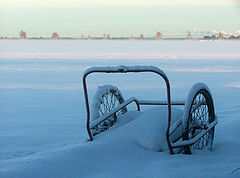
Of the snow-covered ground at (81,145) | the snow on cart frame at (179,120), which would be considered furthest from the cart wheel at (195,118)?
the snow-covered ground at (81,145)

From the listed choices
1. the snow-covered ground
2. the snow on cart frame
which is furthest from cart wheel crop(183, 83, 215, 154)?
the snow-covered ground

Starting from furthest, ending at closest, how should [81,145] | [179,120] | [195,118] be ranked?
1. [195,118]
2. [179,120]
3. [81,145]

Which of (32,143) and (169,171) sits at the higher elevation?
(169,171)

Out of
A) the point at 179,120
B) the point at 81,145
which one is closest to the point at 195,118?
the point at 179,120

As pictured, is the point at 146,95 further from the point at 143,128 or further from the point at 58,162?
the point at 58,162

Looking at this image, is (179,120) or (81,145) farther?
(179,120)

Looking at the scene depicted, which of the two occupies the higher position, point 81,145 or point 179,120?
point 179,120

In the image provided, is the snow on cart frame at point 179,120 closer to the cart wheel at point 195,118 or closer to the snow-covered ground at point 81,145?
the cart wheel at point 195,118

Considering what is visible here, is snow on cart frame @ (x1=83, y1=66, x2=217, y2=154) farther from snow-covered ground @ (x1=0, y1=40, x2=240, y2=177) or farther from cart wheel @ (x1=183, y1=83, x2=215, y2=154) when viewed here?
snow-covered ground @ (x1=0, y1=40, x2=240, y2=177)

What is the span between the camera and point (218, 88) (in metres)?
11.7

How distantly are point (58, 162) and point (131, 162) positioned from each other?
64cm

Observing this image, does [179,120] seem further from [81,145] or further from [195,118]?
[81,145]

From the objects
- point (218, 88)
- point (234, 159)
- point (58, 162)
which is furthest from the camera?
point (218, 88)

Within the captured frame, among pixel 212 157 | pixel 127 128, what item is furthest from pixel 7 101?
pixel 212 157
